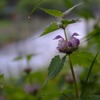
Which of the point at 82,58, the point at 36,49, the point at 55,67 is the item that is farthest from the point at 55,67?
the point at 36,49

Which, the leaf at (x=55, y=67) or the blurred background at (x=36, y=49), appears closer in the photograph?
the leaf at (x=55, y=67)

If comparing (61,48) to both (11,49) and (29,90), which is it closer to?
(29,90)

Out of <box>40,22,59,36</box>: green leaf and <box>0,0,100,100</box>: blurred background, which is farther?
<box>0,0,100,100</box>: blurred background

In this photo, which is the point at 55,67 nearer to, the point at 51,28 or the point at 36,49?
the point at 51,28

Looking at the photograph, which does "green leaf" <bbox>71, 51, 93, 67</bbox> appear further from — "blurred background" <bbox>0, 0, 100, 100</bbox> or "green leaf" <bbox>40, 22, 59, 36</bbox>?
"green leaf" <bbox>40, 22, 59, 36</bbox>

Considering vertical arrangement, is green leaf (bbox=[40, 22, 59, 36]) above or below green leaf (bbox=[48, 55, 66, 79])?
above

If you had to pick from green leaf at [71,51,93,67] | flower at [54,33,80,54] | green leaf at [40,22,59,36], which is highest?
green leaf at [40,22,59,36]

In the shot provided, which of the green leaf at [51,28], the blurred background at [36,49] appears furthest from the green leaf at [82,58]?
the green leaf at [51,28]

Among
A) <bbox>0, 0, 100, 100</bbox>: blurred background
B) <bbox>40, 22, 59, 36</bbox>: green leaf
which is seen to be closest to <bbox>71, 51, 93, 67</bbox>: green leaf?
<bbox>0, 0, 100, 100</bbox>: blurred background

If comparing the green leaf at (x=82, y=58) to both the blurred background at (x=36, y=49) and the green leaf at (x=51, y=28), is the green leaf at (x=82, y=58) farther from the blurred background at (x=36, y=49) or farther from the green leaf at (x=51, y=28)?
the green leaf at (x=51, y=28)
